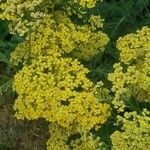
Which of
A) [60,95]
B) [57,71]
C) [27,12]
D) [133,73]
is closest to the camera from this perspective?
[133,73]

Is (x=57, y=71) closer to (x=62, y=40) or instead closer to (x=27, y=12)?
(x=62, y=40)

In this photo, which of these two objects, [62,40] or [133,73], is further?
[62,40]

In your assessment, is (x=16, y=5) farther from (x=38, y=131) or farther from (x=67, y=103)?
(x=38, y=131)

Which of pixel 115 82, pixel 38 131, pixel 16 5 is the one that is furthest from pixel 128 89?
pixel 38 131

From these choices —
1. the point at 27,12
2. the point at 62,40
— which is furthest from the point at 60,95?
the point at 27,12

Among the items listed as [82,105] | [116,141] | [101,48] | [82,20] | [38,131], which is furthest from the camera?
[38,131]

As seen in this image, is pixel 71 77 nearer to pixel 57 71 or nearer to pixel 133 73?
pixel 57 71

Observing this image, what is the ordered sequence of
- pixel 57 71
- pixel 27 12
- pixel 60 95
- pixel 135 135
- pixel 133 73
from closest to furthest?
pixel 135 135 < pixel 133 73 < pixel 60 95 < pixel 57 71 < pixel 27 12

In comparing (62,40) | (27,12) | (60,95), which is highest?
(27,12)

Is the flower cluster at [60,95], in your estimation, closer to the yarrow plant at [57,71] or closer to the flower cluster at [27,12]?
the yarrow plant at [57,71]

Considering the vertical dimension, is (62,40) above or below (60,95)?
above
